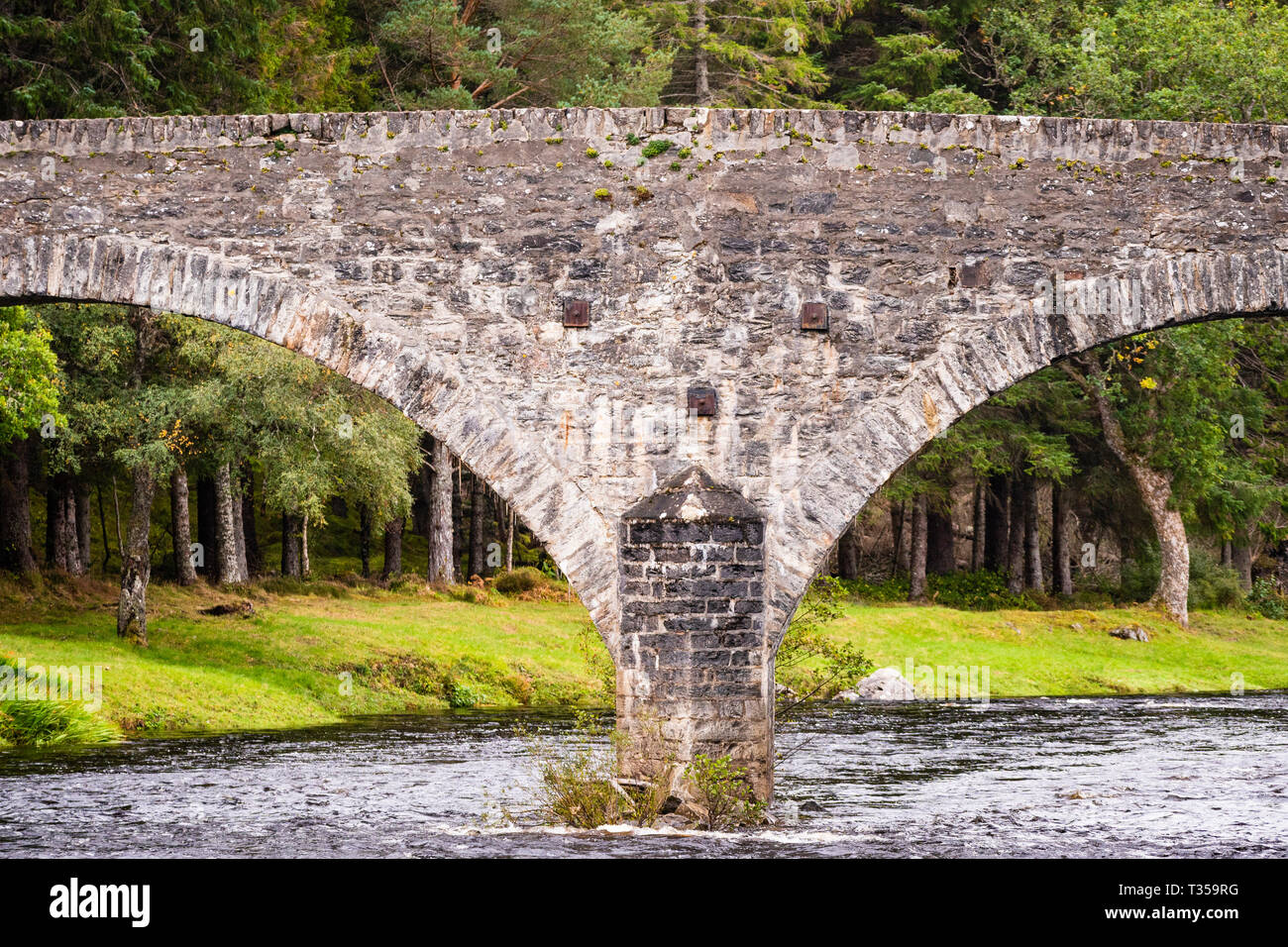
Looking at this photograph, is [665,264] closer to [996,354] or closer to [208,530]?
[996,354]

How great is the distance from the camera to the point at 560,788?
9703 millimetres

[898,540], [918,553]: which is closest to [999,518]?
[898,540]

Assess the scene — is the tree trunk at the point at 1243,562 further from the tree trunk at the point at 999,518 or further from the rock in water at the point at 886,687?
the rock in water at the point at 886,687

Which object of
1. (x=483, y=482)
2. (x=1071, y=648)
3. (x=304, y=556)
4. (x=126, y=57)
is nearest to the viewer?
(x=126, y=57)

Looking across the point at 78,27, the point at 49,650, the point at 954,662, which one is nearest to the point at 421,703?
the point at 49,650

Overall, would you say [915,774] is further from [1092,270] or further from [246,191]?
[246,191]

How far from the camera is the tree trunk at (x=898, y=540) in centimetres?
3606

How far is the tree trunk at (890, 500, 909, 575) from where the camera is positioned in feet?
118

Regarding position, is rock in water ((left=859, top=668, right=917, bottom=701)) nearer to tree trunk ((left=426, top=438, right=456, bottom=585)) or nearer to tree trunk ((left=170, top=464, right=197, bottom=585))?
tree trunk ((left=426, top=438, right=456, bottom=585))

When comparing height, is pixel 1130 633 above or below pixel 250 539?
below

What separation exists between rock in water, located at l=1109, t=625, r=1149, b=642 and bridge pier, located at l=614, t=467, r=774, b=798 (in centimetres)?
1854

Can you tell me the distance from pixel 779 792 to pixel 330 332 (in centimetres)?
493

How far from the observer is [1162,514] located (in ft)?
94.5

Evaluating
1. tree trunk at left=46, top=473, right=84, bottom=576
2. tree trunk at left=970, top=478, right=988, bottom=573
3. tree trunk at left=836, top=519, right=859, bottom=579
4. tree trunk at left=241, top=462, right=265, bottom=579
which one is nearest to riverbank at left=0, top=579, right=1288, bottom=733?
tree trunk at left=46, top=473, right=84, bottom=576
